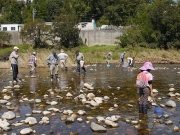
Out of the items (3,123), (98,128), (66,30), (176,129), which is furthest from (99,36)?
(98,128)

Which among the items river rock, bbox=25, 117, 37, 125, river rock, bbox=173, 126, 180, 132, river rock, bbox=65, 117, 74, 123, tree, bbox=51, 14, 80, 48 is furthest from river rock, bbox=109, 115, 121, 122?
tree, bbox=51, 14, 80, 48

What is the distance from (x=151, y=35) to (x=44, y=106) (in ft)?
149

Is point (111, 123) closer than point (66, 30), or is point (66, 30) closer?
point (111, 123)

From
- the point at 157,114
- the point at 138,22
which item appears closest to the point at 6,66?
the point at 157,114

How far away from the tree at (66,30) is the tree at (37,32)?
1653 mm

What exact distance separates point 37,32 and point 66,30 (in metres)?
5.89

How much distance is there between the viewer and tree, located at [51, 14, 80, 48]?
6062 cm

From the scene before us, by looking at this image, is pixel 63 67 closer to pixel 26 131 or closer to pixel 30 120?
pixel 30 120

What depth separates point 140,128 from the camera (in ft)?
30.2

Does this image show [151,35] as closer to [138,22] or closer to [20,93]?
[138,22]

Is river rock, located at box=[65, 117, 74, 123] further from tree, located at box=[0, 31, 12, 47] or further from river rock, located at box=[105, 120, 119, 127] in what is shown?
tree, located at box=[0, 31, 12, 47]

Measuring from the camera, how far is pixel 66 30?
60.4 meters

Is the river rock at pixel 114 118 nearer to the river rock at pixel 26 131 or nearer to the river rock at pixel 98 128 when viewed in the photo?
the river rock at pixel 98 128

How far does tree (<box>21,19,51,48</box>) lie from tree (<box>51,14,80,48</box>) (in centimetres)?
165
